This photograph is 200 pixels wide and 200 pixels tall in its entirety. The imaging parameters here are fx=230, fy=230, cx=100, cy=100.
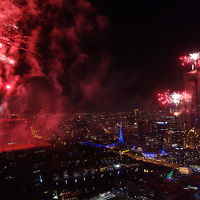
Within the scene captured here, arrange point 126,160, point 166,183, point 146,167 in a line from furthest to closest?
point 126,160
point 146,167
point 166,183

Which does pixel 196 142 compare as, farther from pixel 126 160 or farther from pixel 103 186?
pixel 103 186

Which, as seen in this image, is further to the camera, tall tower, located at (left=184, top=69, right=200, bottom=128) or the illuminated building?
the illuminated building

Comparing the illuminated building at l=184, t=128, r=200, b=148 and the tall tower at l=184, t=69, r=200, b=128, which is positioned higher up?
the tall tower at l=184, t=69, r=200, b=128

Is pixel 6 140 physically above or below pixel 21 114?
below

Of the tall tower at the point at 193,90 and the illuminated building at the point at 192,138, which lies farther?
the illuminated building at the point at 192,138

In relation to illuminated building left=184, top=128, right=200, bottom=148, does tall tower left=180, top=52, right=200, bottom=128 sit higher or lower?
higher

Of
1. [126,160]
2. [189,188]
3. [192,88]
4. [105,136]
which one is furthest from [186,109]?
[189,188]

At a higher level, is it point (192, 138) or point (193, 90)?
point (193, 90)

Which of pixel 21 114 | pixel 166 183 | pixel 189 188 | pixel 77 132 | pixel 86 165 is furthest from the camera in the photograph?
pixel 77 132

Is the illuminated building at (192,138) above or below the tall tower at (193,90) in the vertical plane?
below

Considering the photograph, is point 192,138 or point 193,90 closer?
point 193,90

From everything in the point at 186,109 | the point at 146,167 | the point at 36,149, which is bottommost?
the point at 146,167
